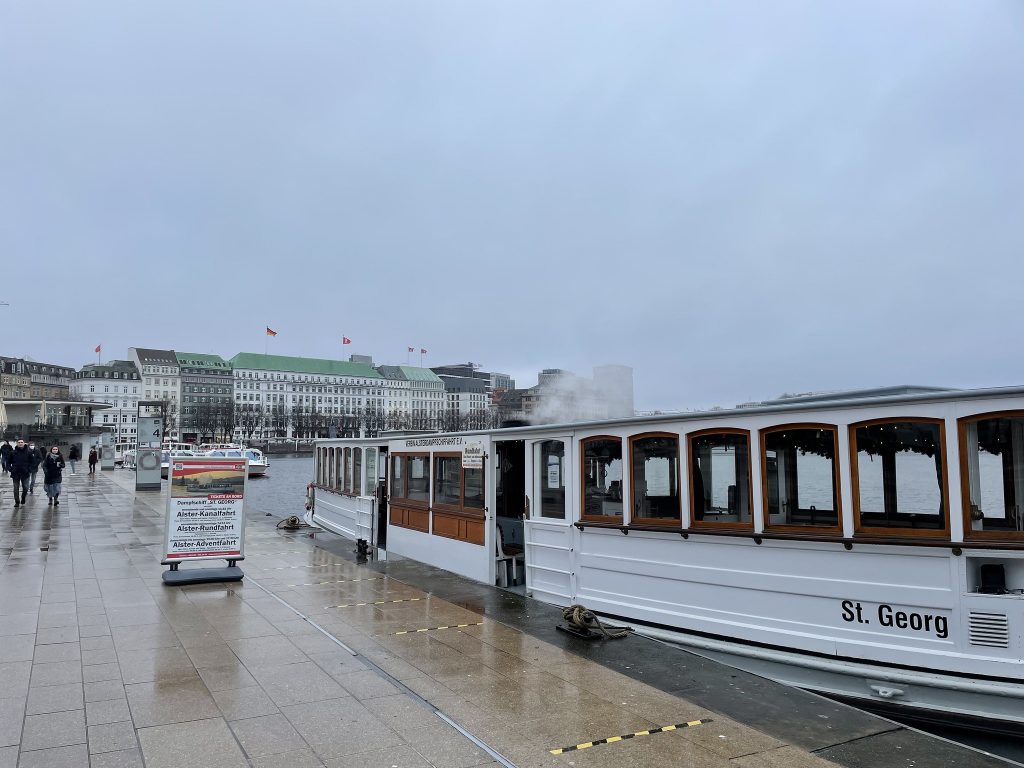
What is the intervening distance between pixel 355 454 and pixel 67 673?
1062 centimetres

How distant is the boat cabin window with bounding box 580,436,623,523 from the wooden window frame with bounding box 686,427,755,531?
1.06 metres

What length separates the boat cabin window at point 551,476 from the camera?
31.9 feet

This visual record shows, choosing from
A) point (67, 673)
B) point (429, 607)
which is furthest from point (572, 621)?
point (67, 673)

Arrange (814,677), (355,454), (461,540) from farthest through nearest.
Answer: (355,454)
(461,540)
(814,677)

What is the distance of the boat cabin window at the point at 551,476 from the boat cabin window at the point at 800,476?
10.2 feet

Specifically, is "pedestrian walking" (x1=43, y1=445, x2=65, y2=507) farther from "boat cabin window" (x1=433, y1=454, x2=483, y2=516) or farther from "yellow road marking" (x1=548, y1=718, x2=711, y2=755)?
"yellow road marking" (x1=548, y1=718, x2=711, y2=755)

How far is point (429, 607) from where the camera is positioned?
30.0 ft

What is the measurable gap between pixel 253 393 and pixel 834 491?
15980 centimetres

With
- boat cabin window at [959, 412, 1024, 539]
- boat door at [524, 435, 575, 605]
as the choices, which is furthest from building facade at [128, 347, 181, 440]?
boat cabin window at [959, 412, 1024, 539]

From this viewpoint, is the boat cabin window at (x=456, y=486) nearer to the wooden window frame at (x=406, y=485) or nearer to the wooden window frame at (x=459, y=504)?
the wooden window frame at (x=459, y=504)

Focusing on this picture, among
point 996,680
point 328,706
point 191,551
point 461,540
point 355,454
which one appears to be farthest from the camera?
point 355,454

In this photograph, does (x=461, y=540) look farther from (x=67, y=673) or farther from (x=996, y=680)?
(x=996, y=680)

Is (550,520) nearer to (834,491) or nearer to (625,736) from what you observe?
(834,491)

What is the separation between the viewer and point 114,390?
442 feet
